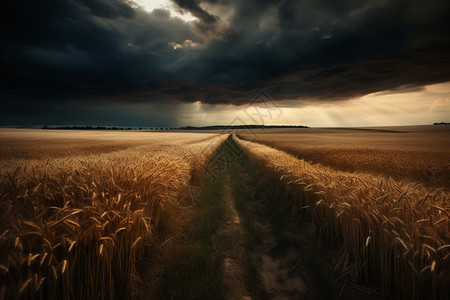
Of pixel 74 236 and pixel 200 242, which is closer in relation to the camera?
pixel 74 236

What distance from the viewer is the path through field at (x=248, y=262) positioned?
2424 mm

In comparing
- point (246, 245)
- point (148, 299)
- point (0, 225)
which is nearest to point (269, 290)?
point (246, 245)

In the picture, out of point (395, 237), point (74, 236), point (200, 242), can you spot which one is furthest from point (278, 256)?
point (74, 236)

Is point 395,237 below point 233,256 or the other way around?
the other way around

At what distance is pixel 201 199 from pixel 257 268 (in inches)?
125

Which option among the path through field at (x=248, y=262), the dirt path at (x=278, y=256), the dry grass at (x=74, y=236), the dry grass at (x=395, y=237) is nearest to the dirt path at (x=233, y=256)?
the path through field at (x=248, y=262)

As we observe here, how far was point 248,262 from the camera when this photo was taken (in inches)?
123

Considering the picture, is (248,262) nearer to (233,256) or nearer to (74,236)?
(233,256)

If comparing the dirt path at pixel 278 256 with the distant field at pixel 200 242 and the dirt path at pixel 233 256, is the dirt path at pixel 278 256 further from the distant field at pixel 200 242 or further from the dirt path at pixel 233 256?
the dirt path at pixel 233 256

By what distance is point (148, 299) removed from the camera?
2.16 meters

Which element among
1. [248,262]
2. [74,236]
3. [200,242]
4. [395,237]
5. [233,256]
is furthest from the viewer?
[200,242]

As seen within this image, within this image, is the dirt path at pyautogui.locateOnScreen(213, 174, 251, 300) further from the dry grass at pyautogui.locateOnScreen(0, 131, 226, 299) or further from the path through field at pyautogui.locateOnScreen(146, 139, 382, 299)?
the dry grass at pyautogui.locateOnScreen(0, 131, 226, 299)

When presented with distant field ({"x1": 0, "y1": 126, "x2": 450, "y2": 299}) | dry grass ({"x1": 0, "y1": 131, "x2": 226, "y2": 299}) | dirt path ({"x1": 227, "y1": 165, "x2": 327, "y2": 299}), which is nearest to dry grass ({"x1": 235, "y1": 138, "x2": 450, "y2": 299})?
distant field ({"x1": 0, "y1": 126, "x2": 450, "y2": 299})

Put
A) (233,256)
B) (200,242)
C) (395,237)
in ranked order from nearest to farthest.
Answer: (395,237) → (233,256) → (200,242)
